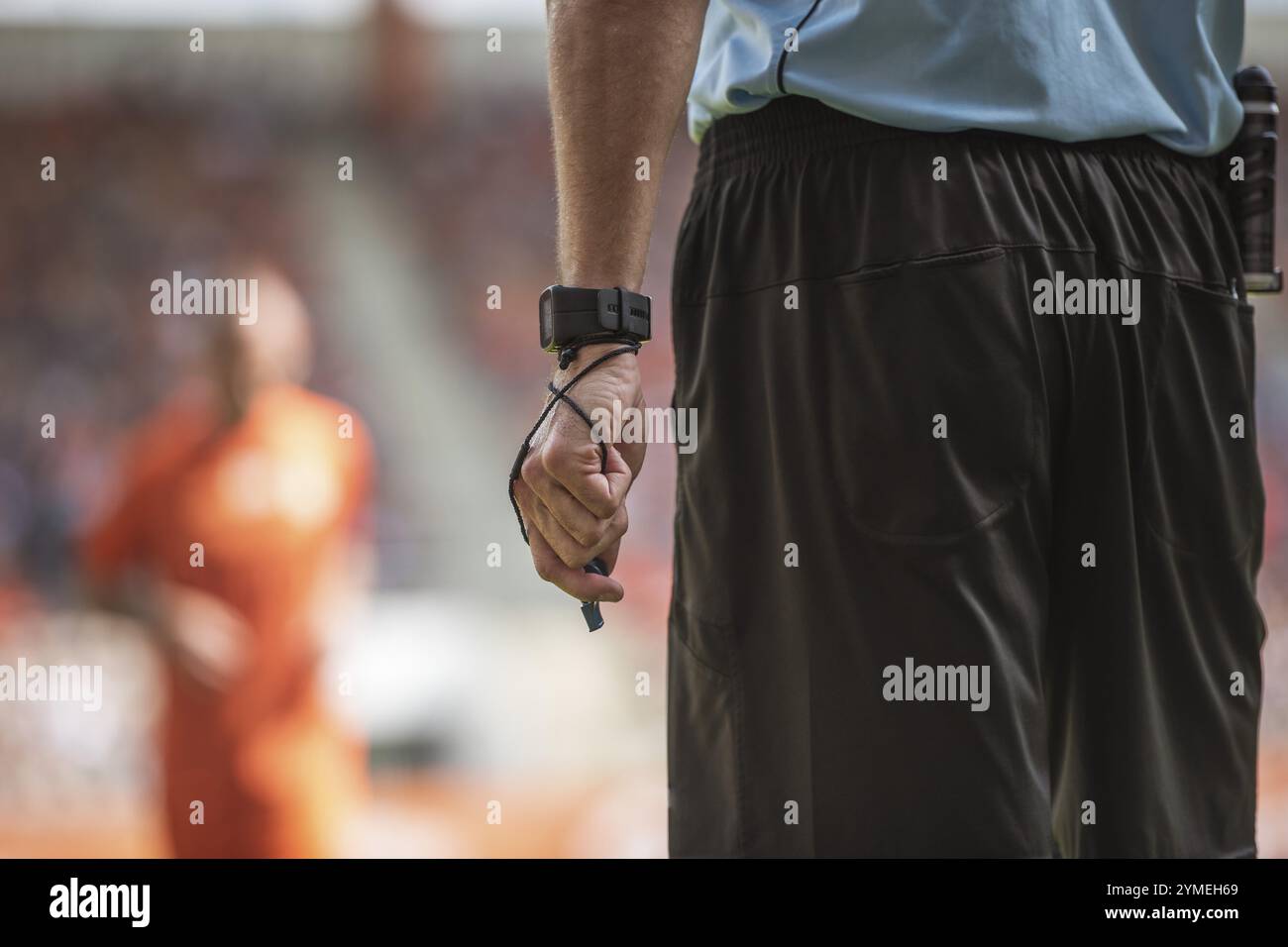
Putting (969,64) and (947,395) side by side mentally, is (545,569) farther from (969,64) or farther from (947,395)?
(969,64)

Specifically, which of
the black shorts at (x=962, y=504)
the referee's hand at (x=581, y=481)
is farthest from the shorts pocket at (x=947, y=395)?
the referee's hand at (x=581, y=481)

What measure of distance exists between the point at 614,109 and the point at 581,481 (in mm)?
199

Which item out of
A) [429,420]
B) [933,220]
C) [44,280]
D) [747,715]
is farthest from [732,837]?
[44,280]

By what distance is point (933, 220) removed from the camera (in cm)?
61

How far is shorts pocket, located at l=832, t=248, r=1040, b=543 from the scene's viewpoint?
1.96ft

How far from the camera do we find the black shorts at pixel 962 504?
0.59 m

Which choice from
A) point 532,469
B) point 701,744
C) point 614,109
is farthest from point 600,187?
point 701,744

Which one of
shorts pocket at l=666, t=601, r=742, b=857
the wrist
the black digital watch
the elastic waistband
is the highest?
the elastic waistband

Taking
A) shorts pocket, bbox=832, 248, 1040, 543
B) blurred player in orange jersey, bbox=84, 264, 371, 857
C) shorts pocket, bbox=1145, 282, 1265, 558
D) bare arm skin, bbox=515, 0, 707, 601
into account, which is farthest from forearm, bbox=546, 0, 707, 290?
blurred player in orange jersey, bbox=84, 264, 371, 857

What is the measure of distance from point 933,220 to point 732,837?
0.35 m

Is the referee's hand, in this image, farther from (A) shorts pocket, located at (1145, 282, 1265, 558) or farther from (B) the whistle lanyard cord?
(A) shorts pocket, located at (1145, 282, 1265, 558)

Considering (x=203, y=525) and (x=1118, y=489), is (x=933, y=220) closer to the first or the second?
(x=1118, y=489)

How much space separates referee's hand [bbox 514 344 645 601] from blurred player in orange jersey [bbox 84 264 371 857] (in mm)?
1240

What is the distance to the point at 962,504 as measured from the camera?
1.94ft
